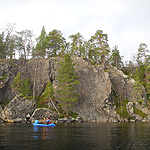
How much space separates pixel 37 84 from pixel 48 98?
42.7 feet

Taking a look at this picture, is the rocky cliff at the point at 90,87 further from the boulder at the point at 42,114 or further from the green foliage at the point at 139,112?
the boulder at the point at 42,114

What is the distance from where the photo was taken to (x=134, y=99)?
6650 centimetres

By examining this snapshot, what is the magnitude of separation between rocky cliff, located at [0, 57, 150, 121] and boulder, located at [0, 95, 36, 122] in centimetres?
1389

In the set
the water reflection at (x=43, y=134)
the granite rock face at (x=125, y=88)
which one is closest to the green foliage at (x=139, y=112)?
the granite rock face at (x=125, y=88)

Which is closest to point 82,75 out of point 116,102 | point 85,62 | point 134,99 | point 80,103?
point 85,62

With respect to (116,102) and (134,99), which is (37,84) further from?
(134,99)

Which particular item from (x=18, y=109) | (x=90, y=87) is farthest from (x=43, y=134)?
(x=90, y=87)

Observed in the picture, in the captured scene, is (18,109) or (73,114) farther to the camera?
(73,114)

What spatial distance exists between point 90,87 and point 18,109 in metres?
28.6

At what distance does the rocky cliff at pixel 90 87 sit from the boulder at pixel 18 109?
45.6ft

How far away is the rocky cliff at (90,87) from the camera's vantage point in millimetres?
58406

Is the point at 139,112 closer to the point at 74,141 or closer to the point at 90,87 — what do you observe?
the point at 90,87

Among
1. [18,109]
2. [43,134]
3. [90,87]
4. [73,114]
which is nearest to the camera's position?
[43,134]

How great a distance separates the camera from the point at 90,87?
211 ft
